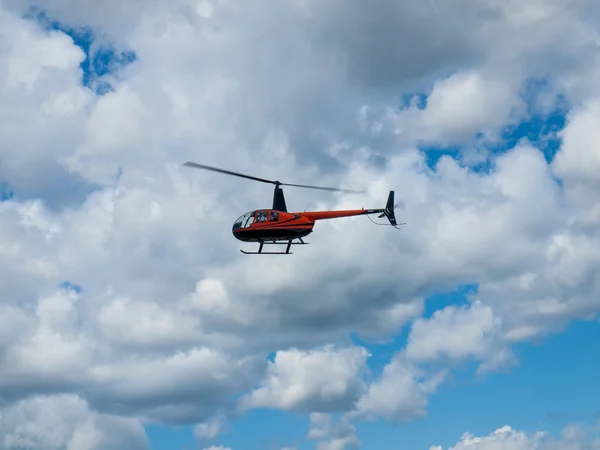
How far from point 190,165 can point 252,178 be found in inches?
489

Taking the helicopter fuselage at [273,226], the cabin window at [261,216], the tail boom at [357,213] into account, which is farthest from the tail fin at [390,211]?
the cabin window at [261,216]

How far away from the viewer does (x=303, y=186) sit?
110625 mm

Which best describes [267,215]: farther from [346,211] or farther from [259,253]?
[346,211]

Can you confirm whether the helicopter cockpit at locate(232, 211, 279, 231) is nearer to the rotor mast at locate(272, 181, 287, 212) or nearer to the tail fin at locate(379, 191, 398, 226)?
the rotor mast at locate(272, 181, 287, 212)

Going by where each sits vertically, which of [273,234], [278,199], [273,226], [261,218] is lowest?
[273,234]

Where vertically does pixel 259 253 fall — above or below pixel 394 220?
below

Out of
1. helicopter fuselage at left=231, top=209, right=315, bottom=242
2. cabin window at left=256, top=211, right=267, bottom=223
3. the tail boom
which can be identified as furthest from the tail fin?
cabin window at left=256, top=211, right=267, bottom=223

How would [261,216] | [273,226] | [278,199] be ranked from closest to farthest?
1. [273,226]
2. [261,216]
3. [278,199]

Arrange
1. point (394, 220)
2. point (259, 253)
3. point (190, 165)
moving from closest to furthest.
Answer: point (190, 165), point (259, 253), point (394, 220)

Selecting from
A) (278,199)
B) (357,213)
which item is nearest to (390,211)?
(357,213)

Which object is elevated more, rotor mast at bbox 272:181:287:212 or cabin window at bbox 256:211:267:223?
rotor mast at bbox 272:181:287:212

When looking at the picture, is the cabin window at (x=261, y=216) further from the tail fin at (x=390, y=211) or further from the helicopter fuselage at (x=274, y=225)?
the tail fin at (x=390, y=211)

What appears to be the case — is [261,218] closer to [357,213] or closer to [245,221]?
[245,221]

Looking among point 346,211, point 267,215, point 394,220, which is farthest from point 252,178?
point 394,220
